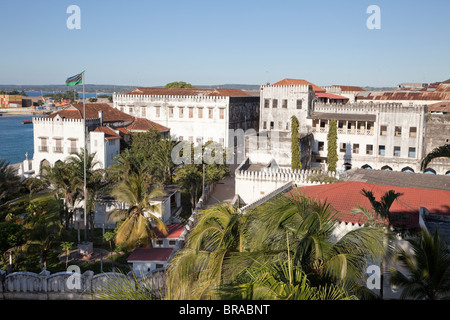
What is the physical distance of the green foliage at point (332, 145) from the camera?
124 feet

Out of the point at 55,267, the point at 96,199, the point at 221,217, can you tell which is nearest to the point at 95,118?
the point at 96,199

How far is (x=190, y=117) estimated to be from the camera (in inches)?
1773

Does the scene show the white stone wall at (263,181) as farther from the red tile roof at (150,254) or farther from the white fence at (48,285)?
the white fence at (48,285)

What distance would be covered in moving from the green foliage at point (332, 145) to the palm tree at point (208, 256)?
99.7 ft

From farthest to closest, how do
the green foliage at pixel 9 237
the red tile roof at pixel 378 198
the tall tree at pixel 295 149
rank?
the tall tree at pixel 295 149, the green foliage at pixel 9 237, the red tile roof at pixel 378 198

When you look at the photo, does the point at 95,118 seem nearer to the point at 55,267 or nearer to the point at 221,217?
the point at 55,267

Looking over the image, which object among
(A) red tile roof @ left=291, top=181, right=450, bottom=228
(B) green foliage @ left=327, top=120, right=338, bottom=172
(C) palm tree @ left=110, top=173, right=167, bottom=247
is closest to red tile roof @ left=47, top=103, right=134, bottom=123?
(B) green foliage @ left=327, top=120, right=338, bottom=172

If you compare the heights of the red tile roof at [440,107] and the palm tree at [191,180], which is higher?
the red tile roof at [440,107]

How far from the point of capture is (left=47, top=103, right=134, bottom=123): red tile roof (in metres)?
38.5

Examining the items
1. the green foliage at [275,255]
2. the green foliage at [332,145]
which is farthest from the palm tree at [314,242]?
the green foliage at [332,145]

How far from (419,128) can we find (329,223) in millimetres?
34958

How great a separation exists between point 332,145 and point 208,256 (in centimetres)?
3247

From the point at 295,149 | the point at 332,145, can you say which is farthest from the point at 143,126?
the point at 332,145

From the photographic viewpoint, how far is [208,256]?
7.46 metres
